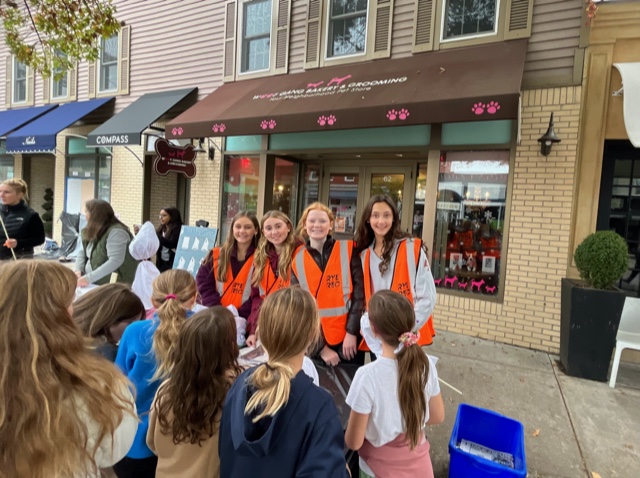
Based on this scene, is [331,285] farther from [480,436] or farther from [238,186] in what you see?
[238,186]

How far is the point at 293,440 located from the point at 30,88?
1310 cm

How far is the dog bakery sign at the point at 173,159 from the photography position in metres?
6.45

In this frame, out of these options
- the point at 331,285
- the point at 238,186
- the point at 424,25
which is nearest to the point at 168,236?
the point at 238,186

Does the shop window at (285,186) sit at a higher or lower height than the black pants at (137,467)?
higher

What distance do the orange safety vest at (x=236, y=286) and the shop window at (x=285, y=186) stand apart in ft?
14.3

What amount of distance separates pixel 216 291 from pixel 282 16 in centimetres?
577

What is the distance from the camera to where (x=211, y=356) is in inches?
61.9

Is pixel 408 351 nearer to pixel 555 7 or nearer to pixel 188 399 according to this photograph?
pixel 188 399

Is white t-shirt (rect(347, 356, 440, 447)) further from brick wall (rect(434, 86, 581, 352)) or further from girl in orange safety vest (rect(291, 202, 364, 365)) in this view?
brick wall (rect(434, 86, 581, 352))

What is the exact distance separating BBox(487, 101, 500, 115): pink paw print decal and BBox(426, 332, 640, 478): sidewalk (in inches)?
110

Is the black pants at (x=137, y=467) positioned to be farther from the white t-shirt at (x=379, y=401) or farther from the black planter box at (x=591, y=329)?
the black planter box at (x=591, y=329)

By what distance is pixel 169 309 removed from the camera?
6.38ft

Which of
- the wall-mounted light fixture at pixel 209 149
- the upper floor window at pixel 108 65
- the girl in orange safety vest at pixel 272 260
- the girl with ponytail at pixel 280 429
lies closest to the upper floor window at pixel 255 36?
the wall-mounted light fixture at pixel 209 149

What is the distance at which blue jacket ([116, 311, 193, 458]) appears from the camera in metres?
1.83
